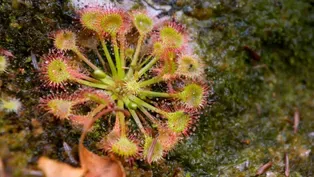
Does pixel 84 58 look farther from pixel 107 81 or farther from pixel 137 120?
pixel 137 120

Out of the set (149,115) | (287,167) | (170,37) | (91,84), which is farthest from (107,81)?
(287,167)

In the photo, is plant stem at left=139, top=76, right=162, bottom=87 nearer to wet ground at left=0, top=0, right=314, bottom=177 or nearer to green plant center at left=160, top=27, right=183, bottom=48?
green plant center at left=160, top=27, right=183, bottom=48

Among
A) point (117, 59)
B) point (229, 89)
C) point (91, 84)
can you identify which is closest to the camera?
point (91, 84)

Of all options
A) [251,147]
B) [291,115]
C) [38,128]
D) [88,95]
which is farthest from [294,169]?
→ [38,128]

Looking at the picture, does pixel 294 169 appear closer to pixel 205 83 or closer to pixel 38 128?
pixel 205 83

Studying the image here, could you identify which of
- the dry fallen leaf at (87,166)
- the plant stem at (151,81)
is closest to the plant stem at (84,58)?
→ the plant stem at (151,81)

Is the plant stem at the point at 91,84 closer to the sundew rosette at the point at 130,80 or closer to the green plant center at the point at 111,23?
the sundew rosette at the point at 130,80
